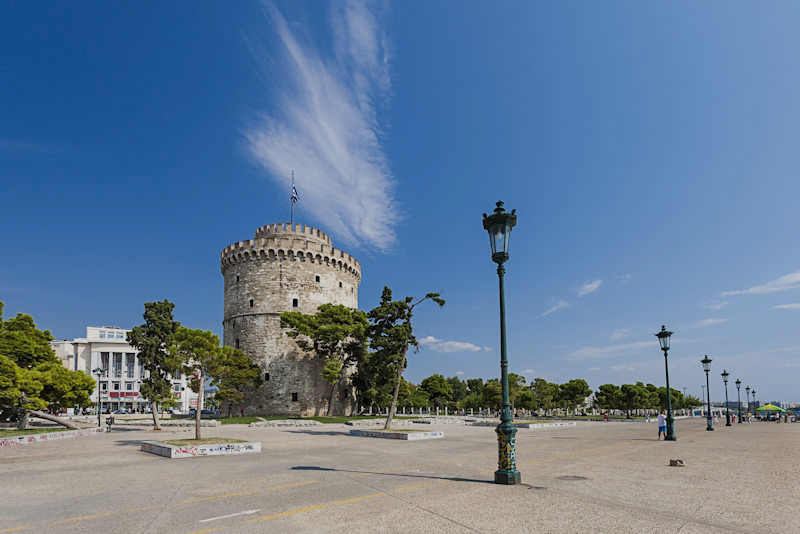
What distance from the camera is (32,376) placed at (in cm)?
2617

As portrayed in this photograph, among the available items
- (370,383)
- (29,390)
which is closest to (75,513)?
(29,390)

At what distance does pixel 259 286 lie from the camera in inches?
2008

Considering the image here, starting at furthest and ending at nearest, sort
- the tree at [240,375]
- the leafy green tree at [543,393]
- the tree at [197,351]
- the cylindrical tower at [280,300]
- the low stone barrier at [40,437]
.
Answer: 1. the leafy green tree at [543,393]
2. the cylindrical tower at [280,300]
3. the tree at [240,375]
4. the low stone barrier at [40,437]
5. the tree at [197,351]

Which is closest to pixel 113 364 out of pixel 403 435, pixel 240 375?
pixel 240 375

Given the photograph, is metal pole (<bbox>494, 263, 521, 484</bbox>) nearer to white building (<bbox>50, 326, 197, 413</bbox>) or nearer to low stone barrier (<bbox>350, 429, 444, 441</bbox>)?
low stone barrier (<bbox>350, 429, 444, 441</bbox>)

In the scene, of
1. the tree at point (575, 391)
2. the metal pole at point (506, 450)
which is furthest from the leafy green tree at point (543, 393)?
the metal pole at point (506, 450)

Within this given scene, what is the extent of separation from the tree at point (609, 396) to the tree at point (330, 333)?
130 ft

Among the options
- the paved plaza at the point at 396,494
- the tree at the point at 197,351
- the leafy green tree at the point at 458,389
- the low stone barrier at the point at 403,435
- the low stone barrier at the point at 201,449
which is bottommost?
the leafy green tree at the point at 458,389

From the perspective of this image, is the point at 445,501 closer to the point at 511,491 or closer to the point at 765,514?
the point at 511,491

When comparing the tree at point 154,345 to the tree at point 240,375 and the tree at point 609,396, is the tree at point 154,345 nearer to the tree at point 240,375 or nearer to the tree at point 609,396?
the tree at point 240,375

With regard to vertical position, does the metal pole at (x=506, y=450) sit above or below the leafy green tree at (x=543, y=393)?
above

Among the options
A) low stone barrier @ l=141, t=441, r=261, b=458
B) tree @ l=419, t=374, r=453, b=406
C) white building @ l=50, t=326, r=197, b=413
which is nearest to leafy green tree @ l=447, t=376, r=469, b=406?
tree @ l=419, t=374, r=453, b=406

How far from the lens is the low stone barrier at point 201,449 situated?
53.2 feet

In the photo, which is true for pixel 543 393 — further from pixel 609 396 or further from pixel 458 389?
pixel 458 389
